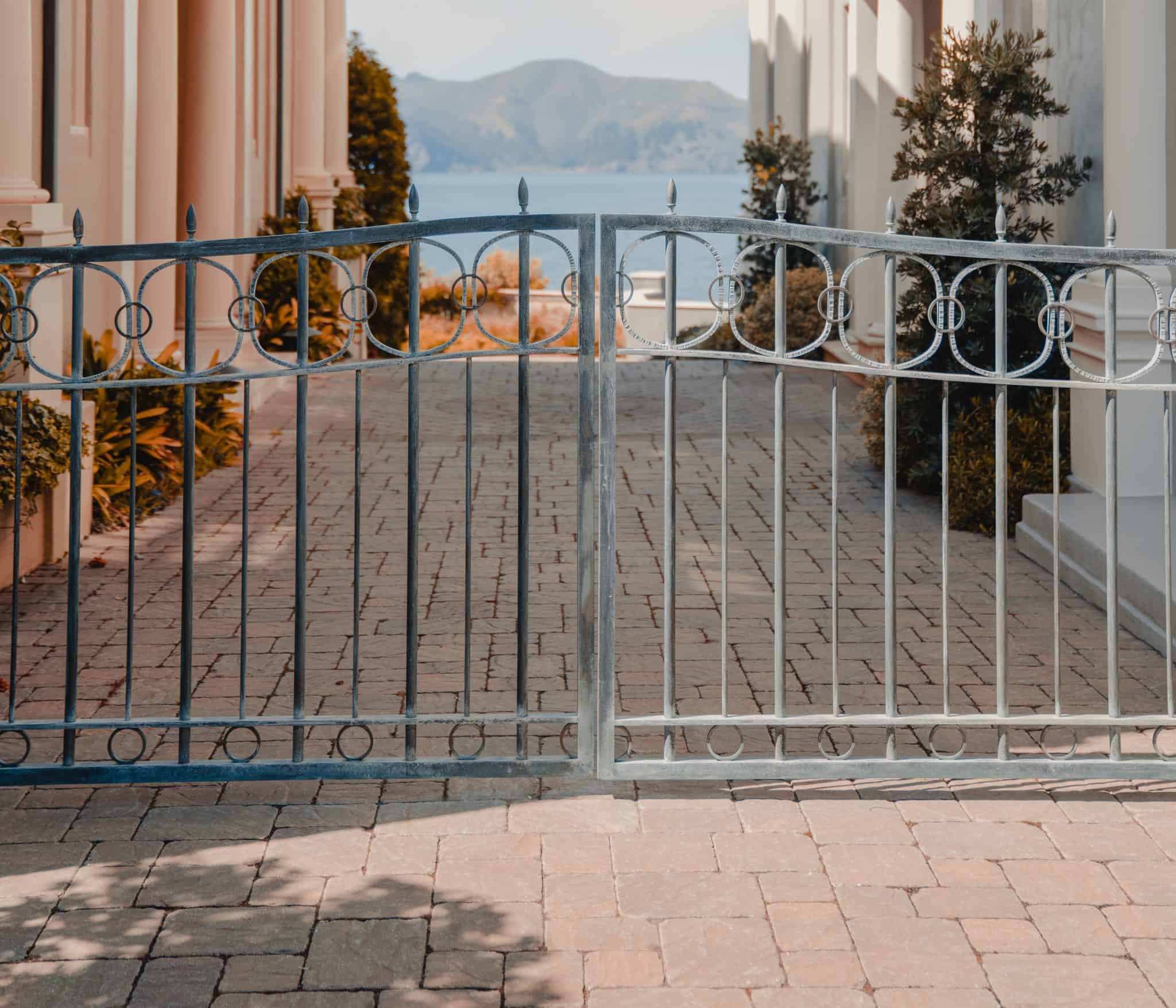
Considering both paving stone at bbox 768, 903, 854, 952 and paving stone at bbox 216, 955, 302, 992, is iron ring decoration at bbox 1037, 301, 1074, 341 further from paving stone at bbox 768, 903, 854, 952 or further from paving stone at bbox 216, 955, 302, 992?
paving stone at bbox 216, 955, 302, 992

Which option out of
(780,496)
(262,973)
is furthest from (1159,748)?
(262,973)

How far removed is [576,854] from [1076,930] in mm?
1393

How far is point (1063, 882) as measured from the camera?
169 inches

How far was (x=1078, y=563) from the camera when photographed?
7.84 m

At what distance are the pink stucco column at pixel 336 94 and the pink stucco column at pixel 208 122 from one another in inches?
289

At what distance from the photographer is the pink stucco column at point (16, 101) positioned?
7.73 m

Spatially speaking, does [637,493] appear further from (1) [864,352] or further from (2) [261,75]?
(2) [261,75]

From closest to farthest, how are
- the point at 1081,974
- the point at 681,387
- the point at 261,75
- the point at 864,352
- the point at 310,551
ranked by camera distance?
the point at 1081,974 → the point at 310,551 → the point at 864,352 → the point at 681,387 → the point at 261,75

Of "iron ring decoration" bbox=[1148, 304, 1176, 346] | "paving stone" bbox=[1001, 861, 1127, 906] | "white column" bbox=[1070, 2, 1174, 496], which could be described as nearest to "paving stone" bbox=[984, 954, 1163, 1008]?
"paving stone" bbox=[1001, 861, 1127, 906]

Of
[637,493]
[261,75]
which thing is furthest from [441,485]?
[261,75]

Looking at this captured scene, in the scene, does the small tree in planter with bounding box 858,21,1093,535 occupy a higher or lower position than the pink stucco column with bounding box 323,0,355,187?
lower

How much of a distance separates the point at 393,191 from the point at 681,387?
833cm

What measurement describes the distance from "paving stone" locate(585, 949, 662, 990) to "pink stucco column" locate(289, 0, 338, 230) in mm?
16772

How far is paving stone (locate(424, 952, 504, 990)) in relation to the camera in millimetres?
3715
